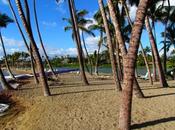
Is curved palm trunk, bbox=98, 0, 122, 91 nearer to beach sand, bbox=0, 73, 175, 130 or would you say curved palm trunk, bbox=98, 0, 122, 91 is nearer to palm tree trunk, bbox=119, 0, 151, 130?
beach sand, bbox=0, 73, 175, 130

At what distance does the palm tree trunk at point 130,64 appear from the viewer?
28.9 ft

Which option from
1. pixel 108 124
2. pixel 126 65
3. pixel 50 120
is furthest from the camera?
pixel 50 120

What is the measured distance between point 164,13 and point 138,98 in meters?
22.0

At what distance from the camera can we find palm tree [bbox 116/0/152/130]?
8.81 meters

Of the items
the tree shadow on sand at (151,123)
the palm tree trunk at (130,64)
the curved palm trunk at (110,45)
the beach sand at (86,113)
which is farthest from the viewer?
the curved palm trunk at (110,45)

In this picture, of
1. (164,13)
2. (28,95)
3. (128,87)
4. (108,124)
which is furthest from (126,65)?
(164,13)

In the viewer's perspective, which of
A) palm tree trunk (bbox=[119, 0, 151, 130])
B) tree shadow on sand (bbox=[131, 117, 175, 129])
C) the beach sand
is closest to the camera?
palm tree trunk (bbox=[119, 0, 151, 130])

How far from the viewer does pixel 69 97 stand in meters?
16.3

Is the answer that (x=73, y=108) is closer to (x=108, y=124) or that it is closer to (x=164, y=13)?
(x=108, y=124)

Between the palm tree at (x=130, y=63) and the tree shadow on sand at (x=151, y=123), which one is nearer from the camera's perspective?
the palm tree at (x=130, y=63)

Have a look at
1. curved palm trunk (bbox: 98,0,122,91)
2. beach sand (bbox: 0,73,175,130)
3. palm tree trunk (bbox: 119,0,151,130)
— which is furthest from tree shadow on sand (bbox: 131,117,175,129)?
curved palm trunk (bbox: 98,0,122,91)

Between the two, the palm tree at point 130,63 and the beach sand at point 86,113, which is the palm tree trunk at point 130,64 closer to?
the palm tree at point 130,63

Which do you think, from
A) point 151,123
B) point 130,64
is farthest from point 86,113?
point 130,64

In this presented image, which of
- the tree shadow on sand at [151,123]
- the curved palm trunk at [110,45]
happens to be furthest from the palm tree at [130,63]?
the curved palm trunk at [110,45]
